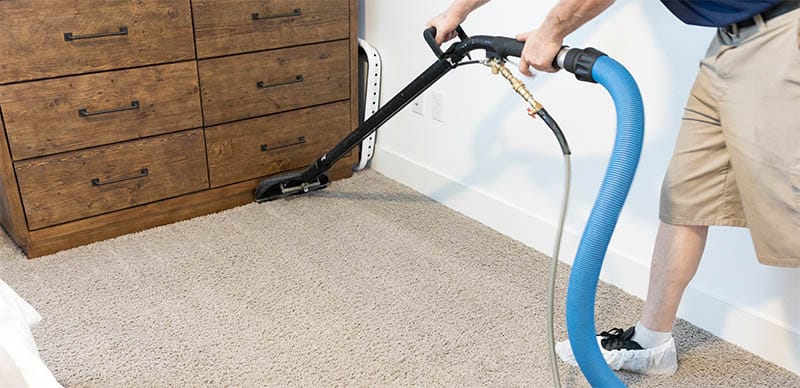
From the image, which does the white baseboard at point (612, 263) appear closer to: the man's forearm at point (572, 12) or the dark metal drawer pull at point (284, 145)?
the dark metal drawer pull at point (284, 145)

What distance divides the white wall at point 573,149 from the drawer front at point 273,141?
259mm

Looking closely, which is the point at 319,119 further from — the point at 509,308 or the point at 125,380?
the point at 125,380

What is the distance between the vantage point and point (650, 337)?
1586mm

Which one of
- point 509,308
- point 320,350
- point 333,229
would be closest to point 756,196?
point 509,308

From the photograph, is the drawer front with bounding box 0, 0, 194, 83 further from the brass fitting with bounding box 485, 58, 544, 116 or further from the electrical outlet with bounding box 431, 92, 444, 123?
the brass fitting with bounding box 485, 58, 544, 116

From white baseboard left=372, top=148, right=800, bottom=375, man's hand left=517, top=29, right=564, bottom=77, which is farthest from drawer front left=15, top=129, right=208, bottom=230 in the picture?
man's hand left=517, top=29, right=564, bottom=77

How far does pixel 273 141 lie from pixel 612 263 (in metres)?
1.23

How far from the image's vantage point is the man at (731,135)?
1223 millimetres

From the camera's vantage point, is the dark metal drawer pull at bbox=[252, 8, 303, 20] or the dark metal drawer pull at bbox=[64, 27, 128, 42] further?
the dark metal drawer pull at bbox=[252, 8, 303, 20]

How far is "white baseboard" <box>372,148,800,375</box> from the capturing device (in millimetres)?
1673

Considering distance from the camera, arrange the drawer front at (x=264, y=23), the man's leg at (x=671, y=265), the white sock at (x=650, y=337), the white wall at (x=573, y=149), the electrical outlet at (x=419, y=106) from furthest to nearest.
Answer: the electrical outlet at (x=419, y=106) < the drawer front at (x=264, y=23) < the white wall at (x=573, y=149) < the white sock at (x=650, y=337) < the man's leg at (x=671, y=265)

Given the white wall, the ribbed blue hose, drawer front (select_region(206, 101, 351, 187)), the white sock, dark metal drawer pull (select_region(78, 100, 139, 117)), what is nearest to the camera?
the ribbed blue hose

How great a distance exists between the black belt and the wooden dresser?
150 centimetres

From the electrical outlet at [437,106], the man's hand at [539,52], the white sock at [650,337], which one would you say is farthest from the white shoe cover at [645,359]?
the electrical outlet at [437,106]
